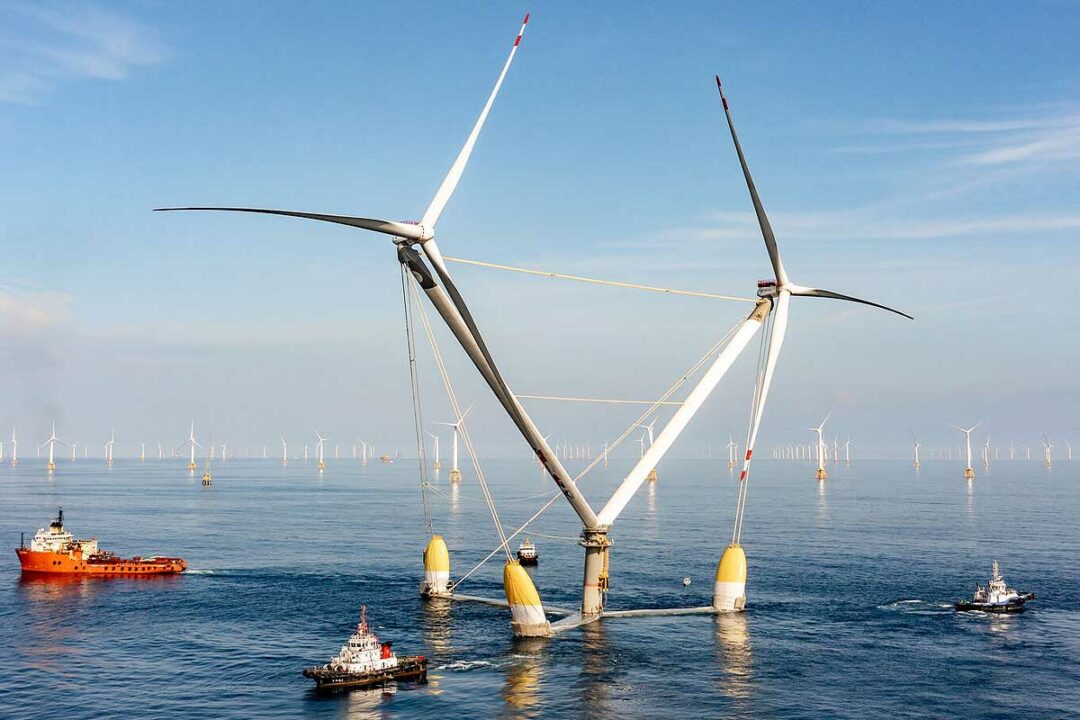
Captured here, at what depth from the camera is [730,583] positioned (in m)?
99.4

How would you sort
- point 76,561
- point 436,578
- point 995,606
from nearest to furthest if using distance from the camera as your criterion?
point 995,606
point 436,578
point 76,561

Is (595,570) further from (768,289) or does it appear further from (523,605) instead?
(768,289)

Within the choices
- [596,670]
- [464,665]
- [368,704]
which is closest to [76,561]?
[464,665]

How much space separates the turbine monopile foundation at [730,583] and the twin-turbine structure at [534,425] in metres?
0.11

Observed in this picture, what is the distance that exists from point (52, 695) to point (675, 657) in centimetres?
5044

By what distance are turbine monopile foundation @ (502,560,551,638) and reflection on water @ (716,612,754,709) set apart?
16448 millimetres

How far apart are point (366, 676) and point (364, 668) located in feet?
2.16

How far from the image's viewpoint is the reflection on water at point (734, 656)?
7188 cm

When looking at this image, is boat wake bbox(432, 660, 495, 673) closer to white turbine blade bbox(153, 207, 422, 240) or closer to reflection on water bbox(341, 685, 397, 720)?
reflection on water bbox(341, 685, 397, 720)

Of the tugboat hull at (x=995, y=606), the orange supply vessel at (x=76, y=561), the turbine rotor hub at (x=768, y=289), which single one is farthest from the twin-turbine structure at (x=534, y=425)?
the orange supply vessel at (x=76, y=561)

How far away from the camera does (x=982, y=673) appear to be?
251 ft

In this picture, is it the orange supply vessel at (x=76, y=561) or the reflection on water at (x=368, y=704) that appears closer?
the reflection on water at (x=368, y=704)

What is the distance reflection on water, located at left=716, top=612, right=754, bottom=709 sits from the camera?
71875mm

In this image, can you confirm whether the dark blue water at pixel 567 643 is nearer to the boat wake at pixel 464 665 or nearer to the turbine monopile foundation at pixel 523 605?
the boat wake at pixel 464 665
